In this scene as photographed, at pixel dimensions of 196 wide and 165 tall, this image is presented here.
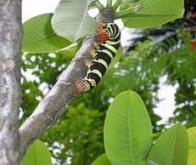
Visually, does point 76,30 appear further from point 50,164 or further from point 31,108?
point 31,108

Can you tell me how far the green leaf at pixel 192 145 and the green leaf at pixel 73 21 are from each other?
0.22m

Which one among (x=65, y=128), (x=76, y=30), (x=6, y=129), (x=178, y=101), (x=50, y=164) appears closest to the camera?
(x=6, y=129)

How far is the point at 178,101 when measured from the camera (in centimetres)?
271

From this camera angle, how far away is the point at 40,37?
2.42 feet

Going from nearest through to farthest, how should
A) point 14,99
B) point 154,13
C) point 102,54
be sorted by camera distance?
point 14,99
point 102,54
point 154,13

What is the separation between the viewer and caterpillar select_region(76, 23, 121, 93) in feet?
1.78

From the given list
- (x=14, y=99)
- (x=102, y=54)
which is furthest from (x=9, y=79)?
(x=102, y=54)

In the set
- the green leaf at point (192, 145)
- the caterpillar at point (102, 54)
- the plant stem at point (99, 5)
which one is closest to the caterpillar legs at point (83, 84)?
the caterpillar at point (102, 54)

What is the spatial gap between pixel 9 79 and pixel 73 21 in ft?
0.46

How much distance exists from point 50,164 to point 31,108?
194cm

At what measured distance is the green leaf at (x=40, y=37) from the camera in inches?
28.0

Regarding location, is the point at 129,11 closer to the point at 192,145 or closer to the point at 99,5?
the point at 99,5

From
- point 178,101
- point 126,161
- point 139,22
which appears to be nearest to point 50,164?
point 126,161

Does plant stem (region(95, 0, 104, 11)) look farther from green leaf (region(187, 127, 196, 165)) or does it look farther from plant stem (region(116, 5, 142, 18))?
green leaf (region(187, 127, 196, 165))
